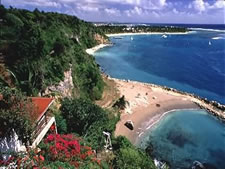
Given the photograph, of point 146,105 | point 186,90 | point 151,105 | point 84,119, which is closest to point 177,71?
point 186,90

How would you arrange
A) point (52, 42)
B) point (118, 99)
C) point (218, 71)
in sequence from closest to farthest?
point (52, 42), point (118, 99), point (218, 71)

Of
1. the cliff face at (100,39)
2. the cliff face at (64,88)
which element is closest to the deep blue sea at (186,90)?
the cliff face at (64,88)

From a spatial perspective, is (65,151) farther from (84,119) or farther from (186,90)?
(186,90)

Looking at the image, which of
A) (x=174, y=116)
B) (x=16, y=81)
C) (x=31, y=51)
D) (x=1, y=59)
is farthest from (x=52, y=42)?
(x=174, y=116)

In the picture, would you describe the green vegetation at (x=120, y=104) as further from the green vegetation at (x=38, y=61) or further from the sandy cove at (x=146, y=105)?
the green vegetation at (x=38, y=61)

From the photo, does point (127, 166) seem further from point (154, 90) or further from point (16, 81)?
point (154, 90)

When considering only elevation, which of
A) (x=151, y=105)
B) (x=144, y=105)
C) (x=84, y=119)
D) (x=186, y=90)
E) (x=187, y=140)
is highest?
(x=84, y=119)

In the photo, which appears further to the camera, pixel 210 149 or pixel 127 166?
pixel 210 149
